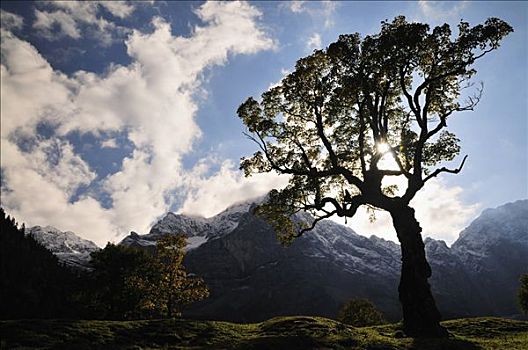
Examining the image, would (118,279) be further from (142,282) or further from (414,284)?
(414,284)

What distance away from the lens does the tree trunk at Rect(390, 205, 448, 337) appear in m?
27.9

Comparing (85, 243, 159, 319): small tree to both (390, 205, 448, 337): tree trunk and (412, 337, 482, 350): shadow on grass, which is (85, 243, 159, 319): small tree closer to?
(390, 205, 448, 337): tree trunk

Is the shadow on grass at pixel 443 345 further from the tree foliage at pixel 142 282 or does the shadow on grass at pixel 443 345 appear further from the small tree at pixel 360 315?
the small tree at pixel 360 315

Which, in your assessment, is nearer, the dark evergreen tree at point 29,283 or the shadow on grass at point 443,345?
the shadow on grass at point 443,345

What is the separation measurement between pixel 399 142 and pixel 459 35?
947 centimetres

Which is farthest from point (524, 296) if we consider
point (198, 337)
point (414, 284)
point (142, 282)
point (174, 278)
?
point (198, 337)

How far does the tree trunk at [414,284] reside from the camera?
1097 inches

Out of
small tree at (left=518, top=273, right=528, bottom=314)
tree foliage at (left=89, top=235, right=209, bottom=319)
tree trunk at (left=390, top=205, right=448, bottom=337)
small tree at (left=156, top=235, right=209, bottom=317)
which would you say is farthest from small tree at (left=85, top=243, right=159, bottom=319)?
small tree at (left=518, top=273, right=528, bottom=314)

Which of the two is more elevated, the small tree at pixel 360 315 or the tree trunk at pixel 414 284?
the tree trunk at pixel 414 284

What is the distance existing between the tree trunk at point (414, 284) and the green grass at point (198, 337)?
2.06 metres

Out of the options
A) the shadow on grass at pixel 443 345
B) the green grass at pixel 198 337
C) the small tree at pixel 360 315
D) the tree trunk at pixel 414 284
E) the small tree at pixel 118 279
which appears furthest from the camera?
the small tree at pixel 360 315

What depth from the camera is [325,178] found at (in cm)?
3716

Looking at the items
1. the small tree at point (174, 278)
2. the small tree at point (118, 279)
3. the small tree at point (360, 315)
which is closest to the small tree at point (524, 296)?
the small tree at point (360, 315)

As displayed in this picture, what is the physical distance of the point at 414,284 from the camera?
29.4 meters
